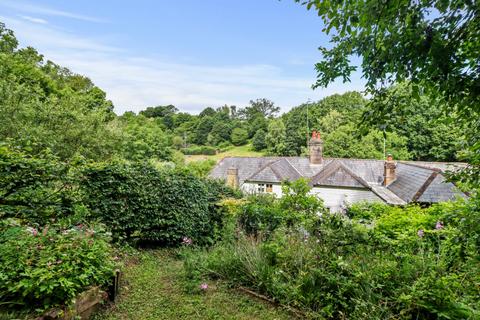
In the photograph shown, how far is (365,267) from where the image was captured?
10.9 feet

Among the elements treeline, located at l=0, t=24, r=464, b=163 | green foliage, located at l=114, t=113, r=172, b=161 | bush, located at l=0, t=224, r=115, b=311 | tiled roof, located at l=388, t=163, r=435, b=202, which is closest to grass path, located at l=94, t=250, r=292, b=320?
bush, located at l=0, t=224, r=115, b=311

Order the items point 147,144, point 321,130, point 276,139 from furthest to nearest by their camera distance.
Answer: point 276,139, point 321,130, point 147,144

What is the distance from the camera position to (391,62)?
5.34ft

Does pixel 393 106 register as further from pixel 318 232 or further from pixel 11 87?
pixel 11 87

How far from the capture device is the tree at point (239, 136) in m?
50.7

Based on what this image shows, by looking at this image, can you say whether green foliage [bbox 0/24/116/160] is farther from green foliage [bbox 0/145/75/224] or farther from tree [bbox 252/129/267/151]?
tree [bbox 252/129/267/151]

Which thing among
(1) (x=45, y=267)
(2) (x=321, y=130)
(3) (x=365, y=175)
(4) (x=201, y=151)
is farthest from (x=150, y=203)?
(4) (x=201, y=151)

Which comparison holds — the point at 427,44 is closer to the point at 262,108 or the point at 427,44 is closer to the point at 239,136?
the point at 239,136

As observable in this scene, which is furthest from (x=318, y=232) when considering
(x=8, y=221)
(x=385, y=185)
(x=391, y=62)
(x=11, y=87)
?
(x=385, y=185)

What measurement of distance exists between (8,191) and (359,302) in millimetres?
4707

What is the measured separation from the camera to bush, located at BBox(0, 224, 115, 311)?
2.33 meters

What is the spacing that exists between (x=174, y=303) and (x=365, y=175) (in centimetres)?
1927

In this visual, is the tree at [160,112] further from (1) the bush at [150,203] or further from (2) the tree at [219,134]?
(1) the bush at [150,203]

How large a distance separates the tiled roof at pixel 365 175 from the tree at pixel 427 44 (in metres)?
10.4
